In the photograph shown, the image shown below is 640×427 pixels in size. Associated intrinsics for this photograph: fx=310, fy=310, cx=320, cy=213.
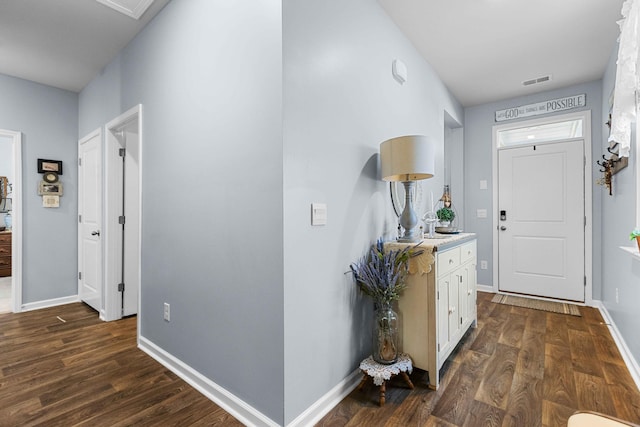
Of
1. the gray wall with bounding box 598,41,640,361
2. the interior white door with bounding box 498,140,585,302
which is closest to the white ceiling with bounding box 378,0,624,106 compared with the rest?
the gray wall with bounding box 598,41,640,361

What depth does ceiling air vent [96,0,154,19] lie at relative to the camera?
7.25 feet

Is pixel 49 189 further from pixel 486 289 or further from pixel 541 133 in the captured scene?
pixel 541 133

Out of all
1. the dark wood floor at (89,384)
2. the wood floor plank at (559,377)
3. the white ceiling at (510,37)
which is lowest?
the dark wood floor at (89,384)

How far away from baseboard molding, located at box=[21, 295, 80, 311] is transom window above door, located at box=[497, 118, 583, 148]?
588cm

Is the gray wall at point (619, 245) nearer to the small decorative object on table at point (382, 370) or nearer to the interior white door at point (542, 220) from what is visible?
the interior white door at point (542, 220)

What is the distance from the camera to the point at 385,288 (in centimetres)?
187

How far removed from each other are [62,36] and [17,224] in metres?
2.15

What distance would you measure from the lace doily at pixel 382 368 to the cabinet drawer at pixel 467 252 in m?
0.99

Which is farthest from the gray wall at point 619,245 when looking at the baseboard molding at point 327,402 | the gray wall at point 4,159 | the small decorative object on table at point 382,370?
the gray wall at point 4,159

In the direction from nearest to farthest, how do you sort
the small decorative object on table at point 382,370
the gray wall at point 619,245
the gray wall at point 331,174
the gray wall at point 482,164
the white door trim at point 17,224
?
the gray wall at point 331,174 → the small decorative object on table at point 382,370 → the gray wall at point 619,245 → the white door trim at point 17,224 → the gray wall at point 482,164

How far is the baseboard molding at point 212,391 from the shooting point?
5.24 ft

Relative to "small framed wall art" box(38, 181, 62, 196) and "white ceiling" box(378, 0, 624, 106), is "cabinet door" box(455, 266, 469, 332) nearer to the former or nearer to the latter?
"white ceiling" box(378, 0, 624, 106)

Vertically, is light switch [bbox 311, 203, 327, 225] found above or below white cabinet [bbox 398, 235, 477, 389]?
above

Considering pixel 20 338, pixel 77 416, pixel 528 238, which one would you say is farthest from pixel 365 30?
pixel 20 338
